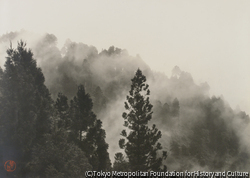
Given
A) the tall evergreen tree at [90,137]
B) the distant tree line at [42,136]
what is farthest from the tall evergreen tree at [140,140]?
the tall evergreen tree at [90,137]

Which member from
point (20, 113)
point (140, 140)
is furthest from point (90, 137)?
point (20, 113)

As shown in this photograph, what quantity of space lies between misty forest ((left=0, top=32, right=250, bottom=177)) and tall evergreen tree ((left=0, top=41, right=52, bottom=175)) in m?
0.10

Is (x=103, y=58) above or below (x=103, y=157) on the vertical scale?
above

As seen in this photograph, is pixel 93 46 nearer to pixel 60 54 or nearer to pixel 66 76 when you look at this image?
pixel 60 54

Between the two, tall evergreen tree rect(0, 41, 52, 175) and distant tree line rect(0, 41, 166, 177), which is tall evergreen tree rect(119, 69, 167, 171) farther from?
tall evergreen tree rect(0, 41, 52, 175)

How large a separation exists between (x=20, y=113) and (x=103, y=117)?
236ft

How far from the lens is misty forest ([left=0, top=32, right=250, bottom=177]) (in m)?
25.7

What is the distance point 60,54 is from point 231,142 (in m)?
104

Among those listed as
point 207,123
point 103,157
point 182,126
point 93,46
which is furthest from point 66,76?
point 103,157

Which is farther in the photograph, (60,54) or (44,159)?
(60,54)

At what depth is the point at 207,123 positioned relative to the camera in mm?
121500


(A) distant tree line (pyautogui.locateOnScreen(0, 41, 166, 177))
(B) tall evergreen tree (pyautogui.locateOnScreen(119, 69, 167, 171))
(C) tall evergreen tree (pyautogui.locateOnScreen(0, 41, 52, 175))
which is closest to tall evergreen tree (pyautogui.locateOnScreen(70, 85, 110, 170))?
(A) distant tree line (pyautogui.locateOnScreen(0, 41, 166, 177))

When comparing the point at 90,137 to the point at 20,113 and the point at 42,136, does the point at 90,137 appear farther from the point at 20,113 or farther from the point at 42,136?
the point at 20,113

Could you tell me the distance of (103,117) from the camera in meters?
97.1
